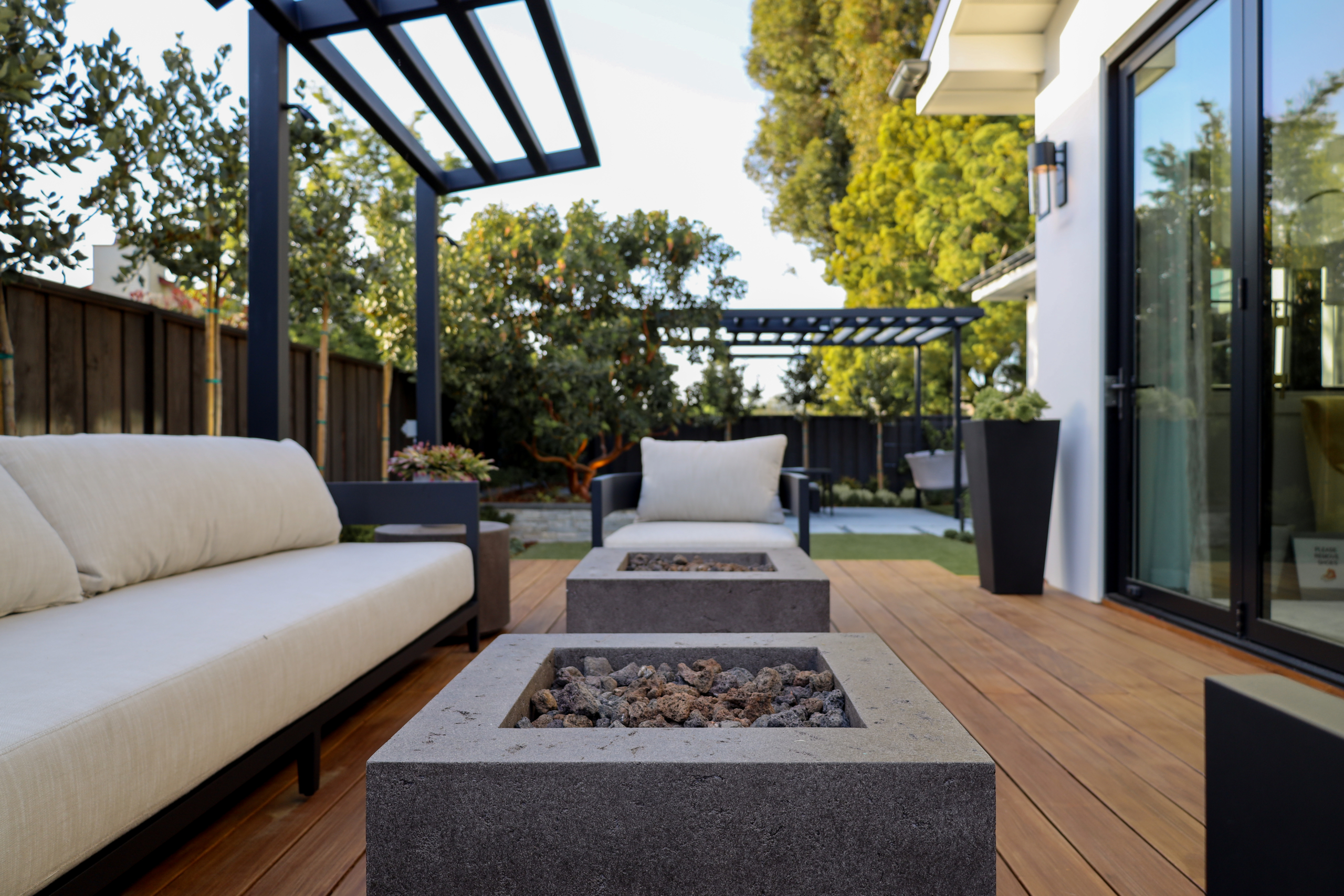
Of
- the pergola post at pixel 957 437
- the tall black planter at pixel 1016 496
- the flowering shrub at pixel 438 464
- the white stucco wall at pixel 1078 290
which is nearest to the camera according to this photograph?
the flowering shrub at pixel 438 464

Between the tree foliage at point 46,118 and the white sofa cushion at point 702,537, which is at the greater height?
the tree foliage at point 46,118

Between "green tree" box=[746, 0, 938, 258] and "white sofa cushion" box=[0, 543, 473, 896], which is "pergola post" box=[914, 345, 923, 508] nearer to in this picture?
"green tree" box=[746, 0, 938, 258]

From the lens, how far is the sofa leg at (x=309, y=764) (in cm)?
173

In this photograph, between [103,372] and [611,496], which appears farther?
[103,372]

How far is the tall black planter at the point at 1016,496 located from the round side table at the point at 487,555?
2.45 meters

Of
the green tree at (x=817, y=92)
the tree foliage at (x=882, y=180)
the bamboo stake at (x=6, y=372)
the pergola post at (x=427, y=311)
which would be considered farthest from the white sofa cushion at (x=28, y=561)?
the green tree at (x=817, y=92)

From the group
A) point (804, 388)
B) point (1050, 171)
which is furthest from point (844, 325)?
point (1050, 171)

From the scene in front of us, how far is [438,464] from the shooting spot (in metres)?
3.34

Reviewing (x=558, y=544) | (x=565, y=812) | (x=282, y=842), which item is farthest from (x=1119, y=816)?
(x=558, y=544)

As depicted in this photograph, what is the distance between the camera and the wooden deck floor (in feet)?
4.64

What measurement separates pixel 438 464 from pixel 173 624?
5.93 ft

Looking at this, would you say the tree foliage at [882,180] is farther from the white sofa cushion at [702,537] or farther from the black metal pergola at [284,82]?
the black metal pergola at [284,82]

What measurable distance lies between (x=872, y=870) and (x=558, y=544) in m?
5.55

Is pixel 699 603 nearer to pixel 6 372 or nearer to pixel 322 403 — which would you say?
pixel 6 372
